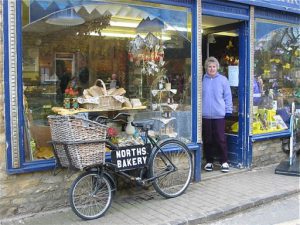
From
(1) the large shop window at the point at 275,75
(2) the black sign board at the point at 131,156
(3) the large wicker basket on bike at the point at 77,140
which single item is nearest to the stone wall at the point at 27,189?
(3) the large wicker basket on bike at the point at 77,140

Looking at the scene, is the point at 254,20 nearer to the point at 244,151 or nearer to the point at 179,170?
the point at 244,151

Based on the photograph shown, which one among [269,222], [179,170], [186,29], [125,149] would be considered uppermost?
[186,29]

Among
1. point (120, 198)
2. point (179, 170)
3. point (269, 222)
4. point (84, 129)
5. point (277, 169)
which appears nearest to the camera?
point (84, 129)

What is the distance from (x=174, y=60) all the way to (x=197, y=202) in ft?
7.51

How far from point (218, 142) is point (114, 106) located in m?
2.19

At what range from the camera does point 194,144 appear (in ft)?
21.6

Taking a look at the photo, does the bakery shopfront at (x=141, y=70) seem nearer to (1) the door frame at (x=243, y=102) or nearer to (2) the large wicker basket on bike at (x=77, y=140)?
(1) the door frame at (x=243, y=102)

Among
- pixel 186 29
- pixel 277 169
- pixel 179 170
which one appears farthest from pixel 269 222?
pixel 186 29

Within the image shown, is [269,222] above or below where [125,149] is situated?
below

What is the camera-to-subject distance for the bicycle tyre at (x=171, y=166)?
227 inches

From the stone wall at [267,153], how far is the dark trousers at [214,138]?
0.61 metres

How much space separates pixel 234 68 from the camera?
777cm

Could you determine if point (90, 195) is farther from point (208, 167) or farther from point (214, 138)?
point (214, 138)

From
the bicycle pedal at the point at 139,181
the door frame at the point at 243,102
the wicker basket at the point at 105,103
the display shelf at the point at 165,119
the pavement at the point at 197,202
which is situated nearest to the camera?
the pavement at the point at 197,202
